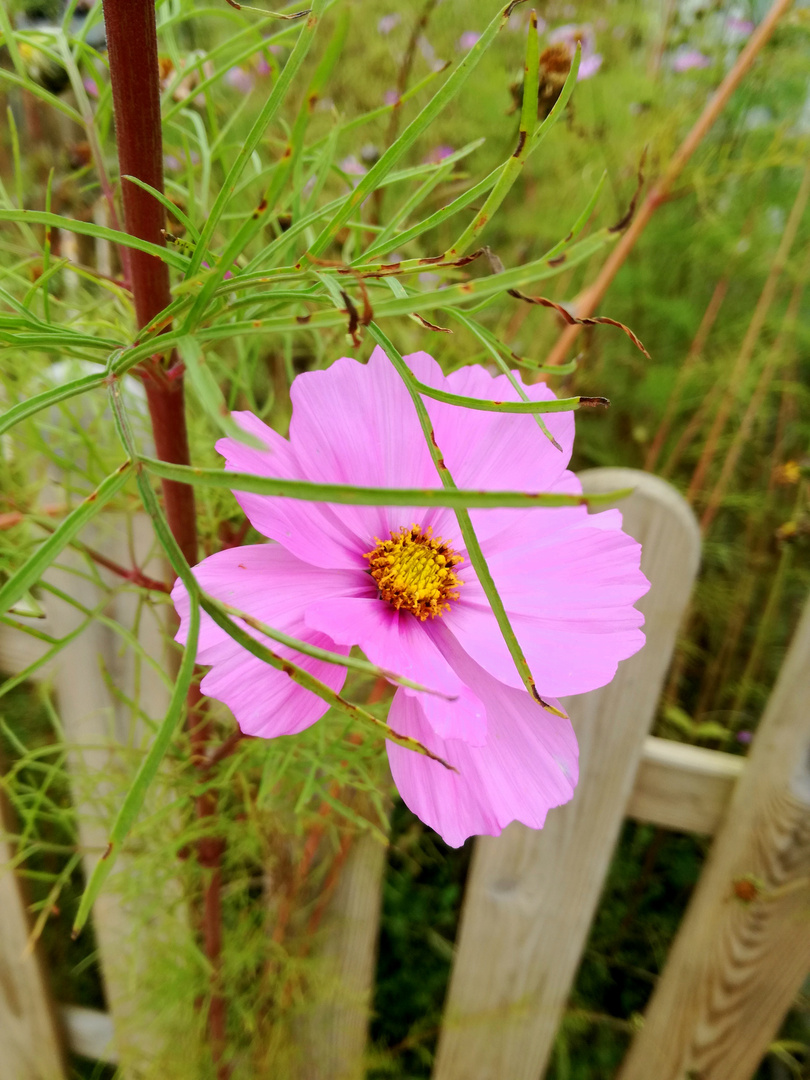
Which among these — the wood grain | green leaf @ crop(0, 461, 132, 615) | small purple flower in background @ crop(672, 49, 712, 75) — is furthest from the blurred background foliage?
green leaf @ crop(0, 461, 132, 615)

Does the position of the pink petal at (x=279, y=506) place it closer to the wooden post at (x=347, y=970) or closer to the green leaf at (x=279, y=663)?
the green leaf at (x=279, y=663)

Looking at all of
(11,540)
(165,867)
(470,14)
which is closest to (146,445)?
(11,540)

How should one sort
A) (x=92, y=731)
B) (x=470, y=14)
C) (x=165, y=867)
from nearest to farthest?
(x=165, y=867) → (x=92, y=731) → (x=470, y=14)

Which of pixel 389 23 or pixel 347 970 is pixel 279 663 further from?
pixel 389 23

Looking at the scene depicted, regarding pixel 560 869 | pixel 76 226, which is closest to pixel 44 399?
pixel 76 226

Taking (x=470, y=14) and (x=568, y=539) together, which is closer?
(x=568, y=539)

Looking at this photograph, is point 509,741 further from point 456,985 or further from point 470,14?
point 470,14

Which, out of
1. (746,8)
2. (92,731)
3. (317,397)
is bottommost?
(92,731)
